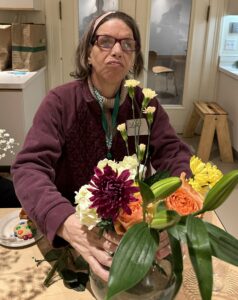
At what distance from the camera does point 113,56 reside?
115cm

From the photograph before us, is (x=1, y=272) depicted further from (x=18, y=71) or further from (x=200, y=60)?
(x=200, y=60)

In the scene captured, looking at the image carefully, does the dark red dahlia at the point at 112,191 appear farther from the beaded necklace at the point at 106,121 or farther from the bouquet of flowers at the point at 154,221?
the beaded necklace at the point at 106,121

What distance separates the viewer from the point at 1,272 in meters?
0.86

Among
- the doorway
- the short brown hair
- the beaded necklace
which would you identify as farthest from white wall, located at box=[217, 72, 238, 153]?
the beaded necklace

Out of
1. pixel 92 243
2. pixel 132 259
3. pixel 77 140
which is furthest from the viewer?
pixel 77 140

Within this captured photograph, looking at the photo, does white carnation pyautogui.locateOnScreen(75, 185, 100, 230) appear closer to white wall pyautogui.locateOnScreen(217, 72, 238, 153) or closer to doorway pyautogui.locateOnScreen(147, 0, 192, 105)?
white wall pyautogui.locateOnScreen(217, 72, 238, 153)

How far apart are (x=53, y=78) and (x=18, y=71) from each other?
64 cm

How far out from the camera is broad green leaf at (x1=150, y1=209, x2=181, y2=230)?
529mm

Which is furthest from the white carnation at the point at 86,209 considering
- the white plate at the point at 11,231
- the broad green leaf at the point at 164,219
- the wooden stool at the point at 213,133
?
the wooden stool at the point at 213,133

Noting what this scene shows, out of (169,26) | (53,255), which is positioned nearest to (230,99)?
(169,26)

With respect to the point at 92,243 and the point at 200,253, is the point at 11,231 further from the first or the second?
the point at 200,253

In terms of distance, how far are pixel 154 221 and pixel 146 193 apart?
0.17 ft

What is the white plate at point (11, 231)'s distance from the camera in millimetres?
961

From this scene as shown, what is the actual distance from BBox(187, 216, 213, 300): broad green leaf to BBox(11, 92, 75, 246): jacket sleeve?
382 millimetres
